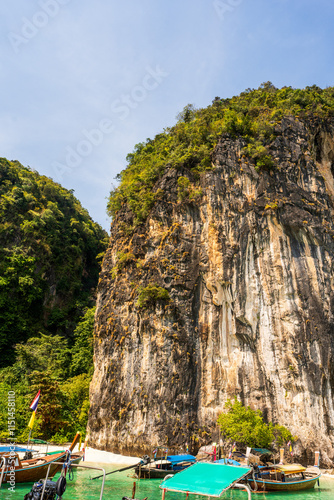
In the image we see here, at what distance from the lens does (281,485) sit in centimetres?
1574

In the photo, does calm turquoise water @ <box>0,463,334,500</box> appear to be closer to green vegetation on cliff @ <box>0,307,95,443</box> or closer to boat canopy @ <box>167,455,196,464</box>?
boat canopy @ <box>167,455,196,464</box>

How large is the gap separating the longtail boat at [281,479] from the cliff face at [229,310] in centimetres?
430

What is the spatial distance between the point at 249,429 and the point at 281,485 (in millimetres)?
4220

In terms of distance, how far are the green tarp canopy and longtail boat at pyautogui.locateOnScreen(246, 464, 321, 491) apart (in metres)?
7.22

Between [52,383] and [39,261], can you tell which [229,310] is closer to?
[52,383]

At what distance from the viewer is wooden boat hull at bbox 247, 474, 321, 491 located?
1543 centimetres

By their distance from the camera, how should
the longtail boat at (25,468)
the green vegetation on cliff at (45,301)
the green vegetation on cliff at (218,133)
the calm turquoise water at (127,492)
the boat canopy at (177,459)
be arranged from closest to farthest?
the calm turquoise water at (127,492) < the longtail boat at (25,468) < the boat canopy at (177,459) < the green vegetation on cliff at (45,301) < the green vegetation on cliff at (218,133)

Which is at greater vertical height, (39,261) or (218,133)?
(218,133)

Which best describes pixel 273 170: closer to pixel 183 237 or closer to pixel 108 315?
pixel 183 237

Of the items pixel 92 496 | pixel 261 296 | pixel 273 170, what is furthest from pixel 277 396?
pixel 273 170

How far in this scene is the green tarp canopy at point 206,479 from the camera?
804 cm

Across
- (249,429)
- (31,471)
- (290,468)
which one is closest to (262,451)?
(249,429)

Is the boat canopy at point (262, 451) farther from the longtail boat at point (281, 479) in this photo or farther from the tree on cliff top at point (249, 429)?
the longtail boat at point (281, 479)

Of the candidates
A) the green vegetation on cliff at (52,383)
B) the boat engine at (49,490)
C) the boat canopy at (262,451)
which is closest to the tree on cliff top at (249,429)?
the boat canopy at (262,451)
